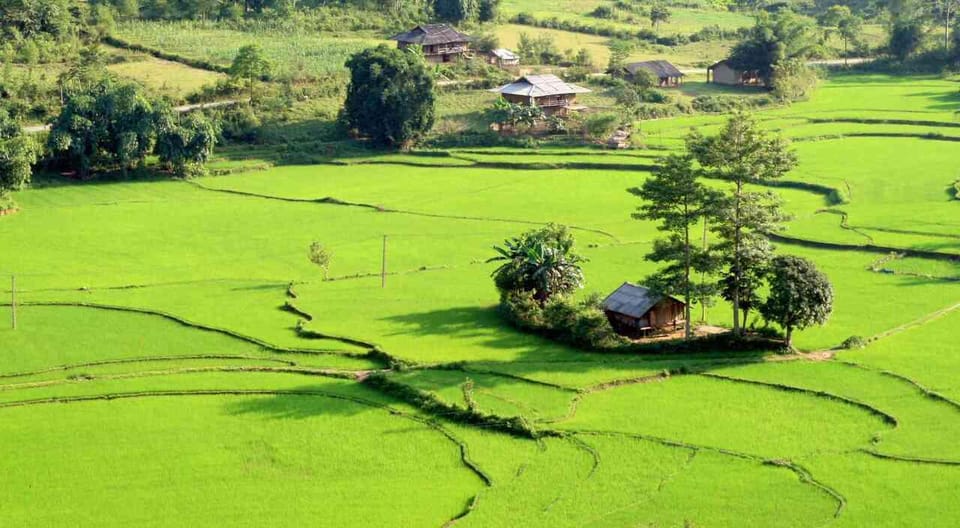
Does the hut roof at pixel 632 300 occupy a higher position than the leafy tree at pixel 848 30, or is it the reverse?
the leafy tree at pixel 848 30

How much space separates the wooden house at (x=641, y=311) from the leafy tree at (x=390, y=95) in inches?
1414

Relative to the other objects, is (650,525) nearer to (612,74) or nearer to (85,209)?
(85,209)

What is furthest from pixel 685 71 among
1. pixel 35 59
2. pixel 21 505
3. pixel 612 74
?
pixel 21 505

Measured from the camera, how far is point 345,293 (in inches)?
2152

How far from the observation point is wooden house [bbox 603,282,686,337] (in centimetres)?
4794

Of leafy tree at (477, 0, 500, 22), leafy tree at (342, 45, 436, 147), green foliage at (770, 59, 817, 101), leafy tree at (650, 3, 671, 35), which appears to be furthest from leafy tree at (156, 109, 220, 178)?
leafy tree at (650, 3, 671, 35)

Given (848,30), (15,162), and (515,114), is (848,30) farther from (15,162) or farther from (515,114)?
(15,162)

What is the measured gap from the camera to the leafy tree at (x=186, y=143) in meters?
75.7

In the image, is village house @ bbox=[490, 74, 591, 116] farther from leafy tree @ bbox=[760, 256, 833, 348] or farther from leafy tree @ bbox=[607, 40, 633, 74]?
leafy tree @ bbox=[760, 256, 833, 348]

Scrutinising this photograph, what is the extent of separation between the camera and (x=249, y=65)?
294 feet

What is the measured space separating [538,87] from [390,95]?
13552 millimetres

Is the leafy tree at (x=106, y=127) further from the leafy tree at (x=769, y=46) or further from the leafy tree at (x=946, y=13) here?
the leafy tree at (x=946, y=13)

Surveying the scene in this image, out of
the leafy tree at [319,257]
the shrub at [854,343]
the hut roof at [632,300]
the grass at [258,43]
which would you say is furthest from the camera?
the grass at [258,43]

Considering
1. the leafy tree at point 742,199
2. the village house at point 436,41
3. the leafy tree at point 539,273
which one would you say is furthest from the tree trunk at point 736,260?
the village house at point 436,41
